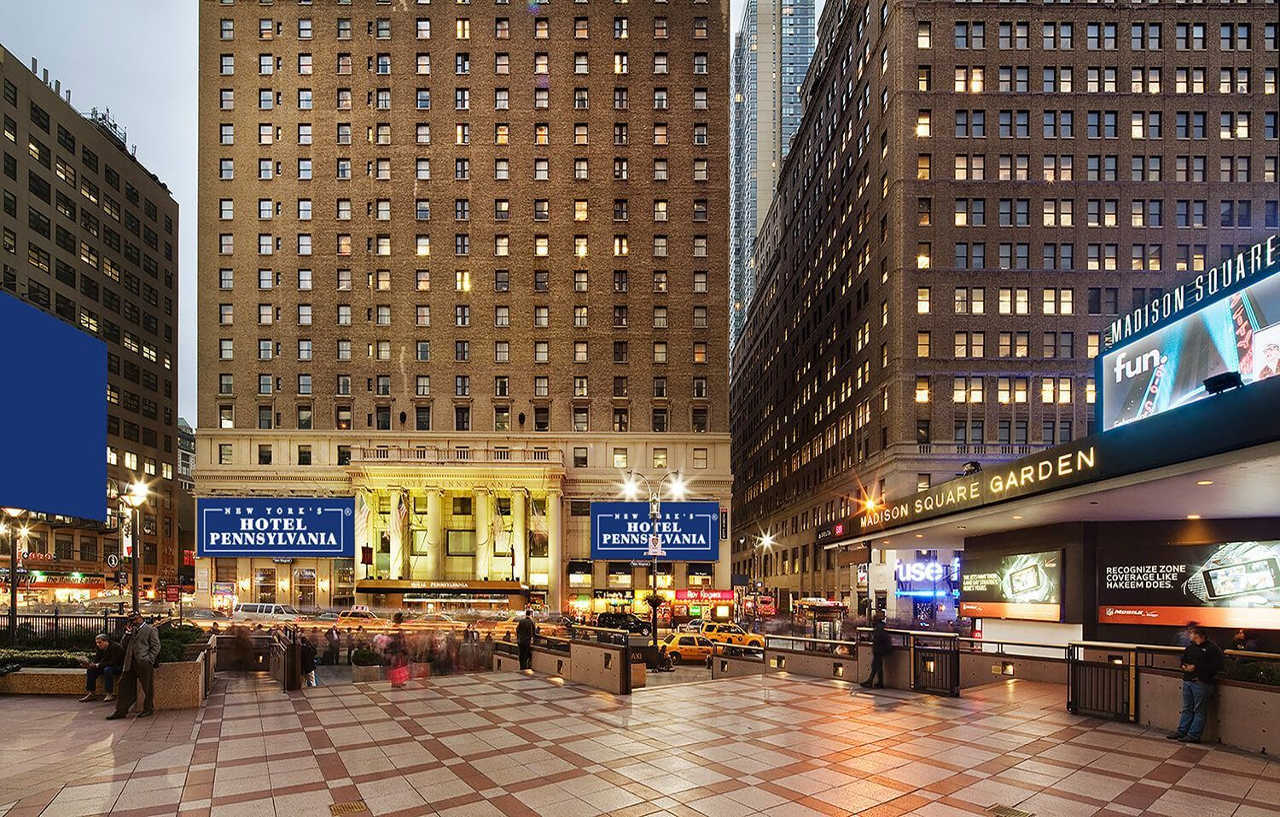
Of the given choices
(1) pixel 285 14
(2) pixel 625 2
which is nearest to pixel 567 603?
(2) pixel 625 2

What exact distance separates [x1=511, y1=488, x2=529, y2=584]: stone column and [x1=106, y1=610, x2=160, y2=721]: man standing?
47.7 m

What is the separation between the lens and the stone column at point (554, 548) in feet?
208

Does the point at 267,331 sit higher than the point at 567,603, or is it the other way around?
the point at 267,331

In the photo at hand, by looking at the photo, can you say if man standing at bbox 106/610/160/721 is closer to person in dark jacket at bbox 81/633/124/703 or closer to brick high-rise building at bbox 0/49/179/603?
person in dark jacket at bbox 81/633/124/703

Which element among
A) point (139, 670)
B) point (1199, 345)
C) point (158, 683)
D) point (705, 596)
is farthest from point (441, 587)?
point (1199, 345)

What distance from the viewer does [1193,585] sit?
22031 mm

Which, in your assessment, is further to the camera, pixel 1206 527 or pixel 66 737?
pixel 1206 527

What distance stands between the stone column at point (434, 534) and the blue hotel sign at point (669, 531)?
25.6m

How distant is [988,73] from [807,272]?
122 ft

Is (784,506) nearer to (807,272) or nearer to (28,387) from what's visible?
(807,272)

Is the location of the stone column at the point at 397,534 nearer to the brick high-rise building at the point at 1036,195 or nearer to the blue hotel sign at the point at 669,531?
the blue hotel sign at the point at 669,531

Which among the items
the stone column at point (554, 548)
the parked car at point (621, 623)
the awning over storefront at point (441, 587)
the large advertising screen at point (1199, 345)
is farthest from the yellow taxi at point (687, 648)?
the stone column at point (554, 548)

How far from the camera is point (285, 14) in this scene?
2840 inches

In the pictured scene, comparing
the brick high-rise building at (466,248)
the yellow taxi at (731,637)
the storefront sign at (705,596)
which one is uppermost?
the brick high-rise building at (466,248)
